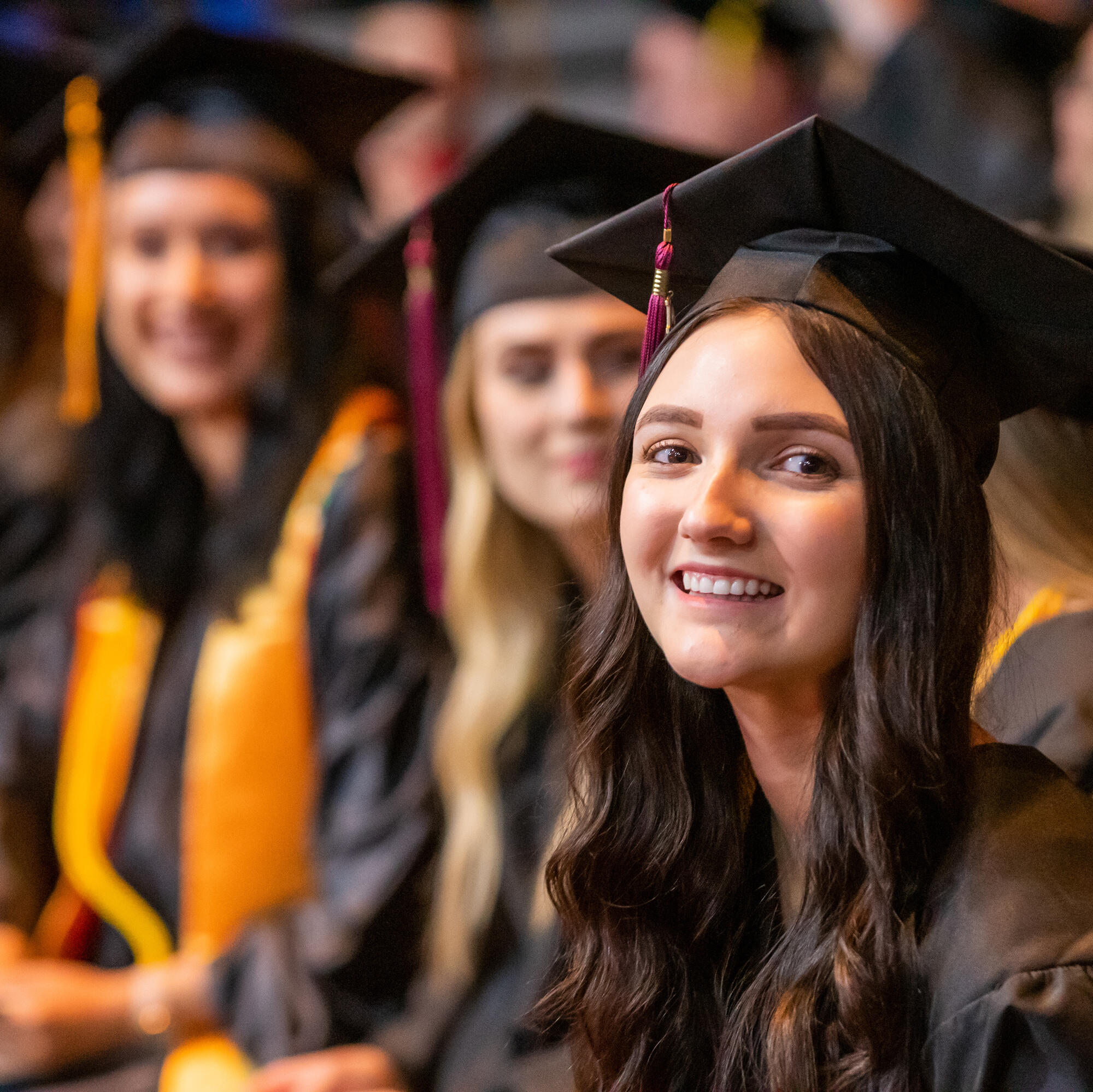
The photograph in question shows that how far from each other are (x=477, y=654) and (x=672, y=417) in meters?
1.05

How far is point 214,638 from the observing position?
215 centimetres

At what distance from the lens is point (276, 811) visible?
2.07 m

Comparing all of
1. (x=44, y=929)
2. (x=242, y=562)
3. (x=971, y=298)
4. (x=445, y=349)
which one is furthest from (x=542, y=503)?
(x=44, y=929)

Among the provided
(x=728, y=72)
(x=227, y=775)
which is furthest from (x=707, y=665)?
(x=728, y=72)

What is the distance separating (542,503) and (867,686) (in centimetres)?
101

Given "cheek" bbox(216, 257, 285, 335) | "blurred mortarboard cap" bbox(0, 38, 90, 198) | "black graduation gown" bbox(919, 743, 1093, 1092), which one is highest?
"blurred mortarboard cap" bbox(0, 38, 90, 198)

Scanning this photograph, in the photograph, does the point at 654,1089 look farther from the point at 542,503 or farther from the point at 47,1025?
the point at 47,1025

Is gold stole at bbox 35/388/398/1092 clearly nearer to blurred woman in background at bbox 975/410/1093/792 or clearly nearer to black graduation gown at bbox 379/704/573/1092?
black graduation gown at bbox 379/704/573/1092

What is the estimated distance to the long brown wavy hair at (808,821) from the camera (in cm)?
92

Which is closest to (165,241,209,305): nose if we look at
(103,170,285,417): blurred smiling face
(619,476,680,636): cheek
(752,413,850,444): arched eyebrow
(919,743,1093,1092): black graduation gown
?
(103,170,285,417): blurred smiling face

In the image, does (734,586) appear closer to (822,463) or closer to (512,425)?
(822,463)

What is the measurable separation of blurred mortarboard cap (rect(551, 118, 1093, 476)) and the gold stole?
1.20 meters

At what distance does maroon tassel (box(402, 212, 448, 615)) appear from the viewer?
75.7 inches

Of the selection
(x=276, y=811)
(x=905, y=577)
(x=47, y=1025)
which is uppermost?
(x=905, y=577)
